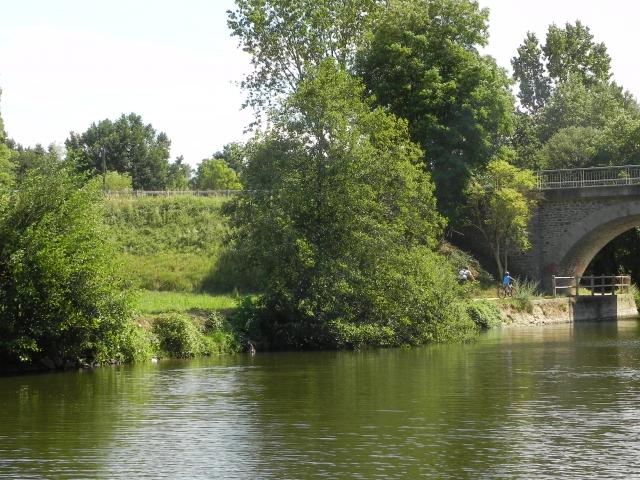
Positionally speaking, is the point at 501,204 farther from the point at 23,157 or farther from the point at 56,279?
the point at 23,157

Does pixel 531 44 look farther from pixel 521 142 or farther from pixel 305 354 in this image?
pixel 305 354

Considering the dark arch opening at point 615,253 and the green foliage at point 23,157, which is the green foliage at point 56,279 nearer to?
the green foliage at point 23,157

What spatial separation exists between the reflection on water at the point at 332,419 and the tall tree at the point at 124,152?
242ft

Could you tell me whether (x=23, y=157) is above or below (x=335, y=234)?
→ above

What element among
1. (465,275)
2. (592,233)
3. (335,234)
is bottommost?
(465,275)

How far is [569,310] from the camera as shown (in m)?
51.3

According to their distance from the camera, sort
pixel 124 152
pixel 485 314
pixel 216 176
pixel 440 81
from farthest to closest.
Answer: pixel 216 176 < pixel 124 152 < pixel 440 81 < pixel 485 314

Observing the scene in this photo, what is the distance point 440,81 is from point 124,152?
56.0 meters

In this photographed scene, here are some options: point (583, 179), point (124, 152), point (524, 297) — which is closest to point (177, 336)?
point (524, 297)

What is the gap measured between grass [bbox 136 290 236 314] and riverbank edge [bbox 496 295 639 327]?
44.2ft

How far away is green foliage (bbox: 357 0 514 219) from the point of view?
51.6 metres

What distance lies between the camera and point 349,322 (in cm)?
3309

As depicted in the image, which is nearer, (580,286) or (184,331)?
(184,331)

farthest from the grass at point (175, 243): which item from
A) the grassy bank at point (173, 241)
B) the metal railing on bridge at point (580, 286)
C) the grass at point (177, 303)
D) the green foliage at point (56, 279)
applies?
the green foliage at point (56, 279)
